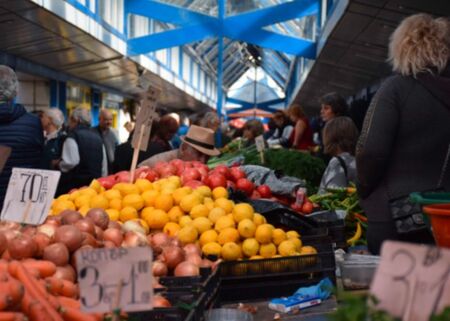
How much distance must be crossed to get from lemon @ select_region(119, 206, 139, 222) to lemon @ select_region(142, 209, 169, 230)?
86 mm

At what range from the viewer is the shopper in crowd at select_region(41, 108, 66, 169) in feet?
21.6

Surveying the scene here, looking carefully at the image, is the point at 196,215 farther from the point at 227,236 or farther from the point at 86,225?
the point at 86,225

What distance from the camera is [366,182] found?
10.4ft

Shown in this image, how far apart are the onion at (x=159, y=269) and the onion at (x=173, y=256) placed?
0.06 meters

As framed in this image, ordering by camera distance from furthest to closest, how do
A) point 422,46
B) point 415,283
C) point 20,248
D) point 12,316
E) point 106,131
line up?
point 106,131 < point 422,46 < point 20,248 < point 12,316 < point 415,283

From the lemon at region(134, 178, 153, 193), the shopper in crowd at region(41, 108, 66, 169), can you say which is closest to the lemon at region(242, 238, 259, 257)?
the lemon at region(134, 178, 153, 193)

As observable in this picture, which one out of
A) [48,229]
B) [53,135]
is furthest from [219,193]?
[53,135]

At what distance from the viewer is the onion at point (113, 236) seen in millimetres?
2807

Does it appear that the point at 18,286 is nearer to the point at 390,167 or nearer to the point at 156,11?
the point at 390,167

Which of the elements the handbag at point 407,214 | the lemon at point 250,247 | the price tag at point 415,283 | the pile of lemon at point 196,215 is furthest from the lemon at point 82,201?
the price tag at point 415,283

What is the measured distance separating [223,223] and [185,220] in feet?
0.71

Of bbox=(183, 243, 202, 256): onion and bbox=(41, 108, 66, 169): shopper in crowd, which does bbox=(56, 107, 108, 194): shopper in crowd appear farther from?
bbox=(183, 243, 202, 256): onion

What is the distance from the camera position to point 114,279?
1.67 metres

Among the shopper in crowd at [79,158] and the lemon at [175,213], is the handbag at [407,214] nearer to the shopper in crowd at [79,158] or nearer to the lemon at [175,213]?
the lemon at [175,213]
